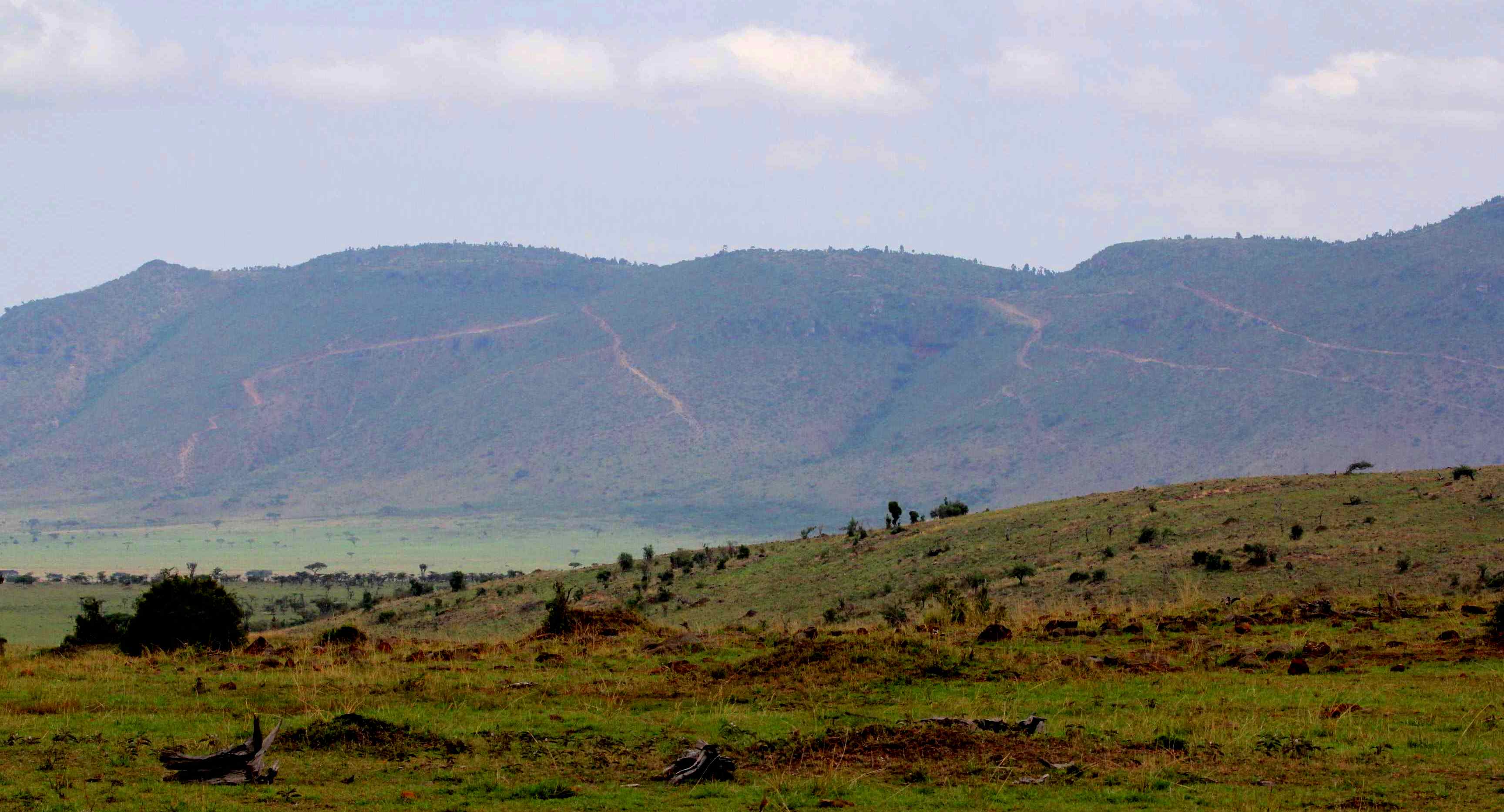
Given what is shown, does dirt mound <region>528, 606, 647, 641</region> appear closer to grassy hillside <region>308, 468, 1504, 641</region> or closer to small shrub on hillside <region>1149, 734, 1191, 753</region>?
grassy hillside <region>308, 468, 1504, 641</region>

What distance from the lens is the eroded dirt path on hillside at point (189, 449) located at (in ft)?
510

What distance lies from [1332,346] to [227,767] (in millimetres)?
144732

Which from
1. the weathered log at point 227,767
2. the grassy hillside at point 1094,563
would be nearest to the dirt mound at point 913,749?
the weathered log at point 227,767

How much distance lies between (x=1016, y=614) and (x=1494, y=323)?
139 m

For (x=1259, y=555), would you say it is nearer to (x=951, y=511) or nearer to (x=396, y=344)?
(x=951, y=511)

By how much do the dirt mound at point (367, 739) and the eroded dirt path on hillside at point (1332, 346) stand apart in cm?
13987

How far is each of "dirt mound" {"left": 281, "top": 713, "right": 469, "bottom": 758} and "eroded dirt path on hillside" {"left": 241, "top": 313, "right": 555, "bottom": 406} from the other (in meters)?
175

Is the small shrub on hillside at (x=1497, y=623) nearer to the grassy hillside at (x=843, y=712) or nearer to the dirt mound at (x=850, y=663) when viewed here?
the grassy hillside at (x=843, y=712)

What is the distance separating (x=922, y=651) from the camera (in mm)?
17844

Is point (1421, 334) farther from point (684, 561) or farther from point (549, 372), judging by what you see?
point (684, 561)

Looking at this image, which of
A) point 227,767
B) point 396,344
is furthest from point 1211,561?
point 396,344

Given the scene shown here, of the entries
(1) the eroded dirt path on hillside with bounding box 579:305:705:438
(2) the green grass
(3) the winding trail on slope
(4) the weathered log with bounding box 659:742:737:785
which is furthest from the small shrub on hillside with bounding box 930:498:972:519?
(1) the eroded dirt path on hillside with bounding box 579:305:705:438

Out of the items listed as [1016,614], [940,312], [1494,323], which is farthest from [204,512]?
[1016,614]

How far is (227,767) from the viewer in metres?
11.9
